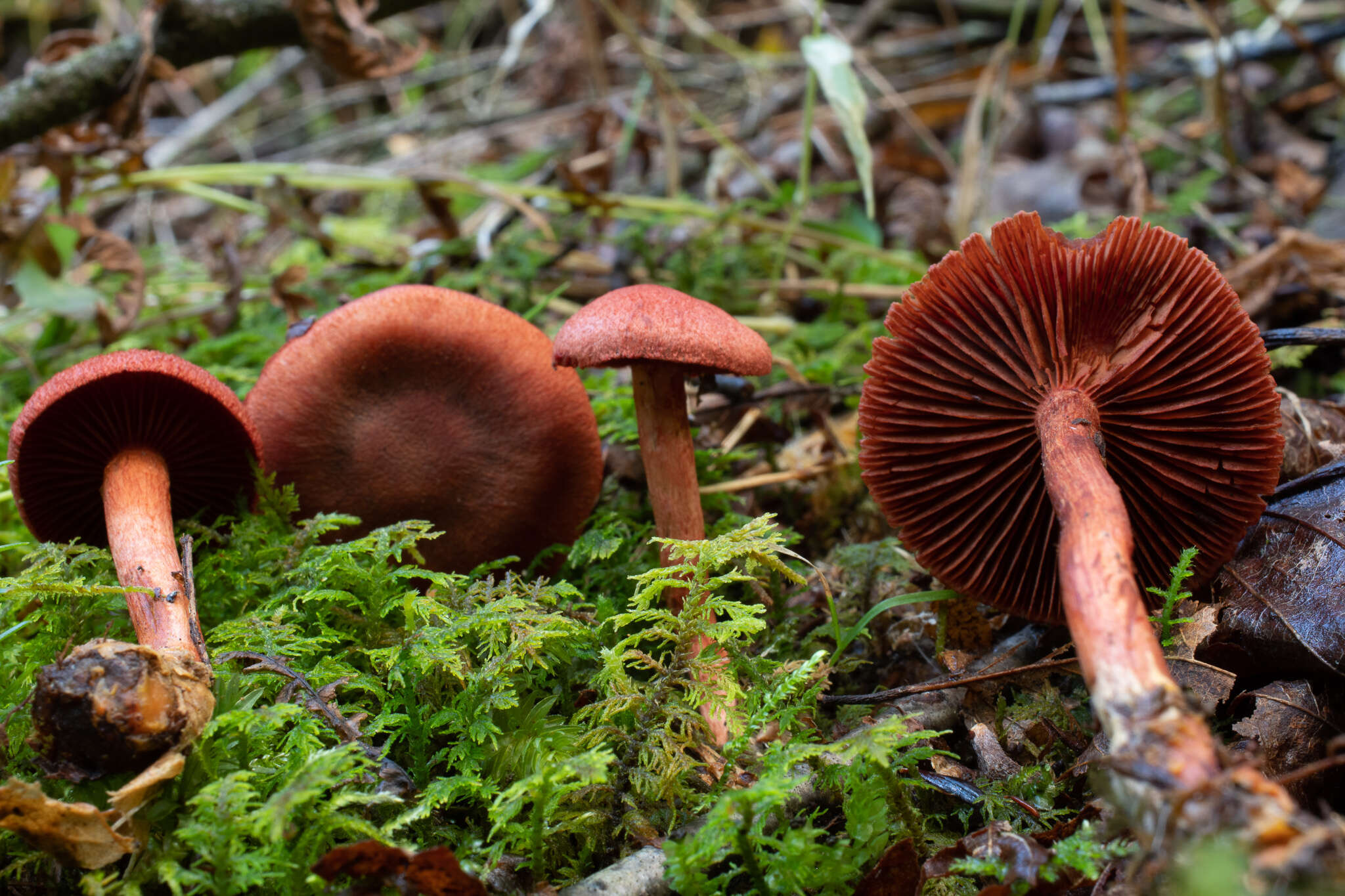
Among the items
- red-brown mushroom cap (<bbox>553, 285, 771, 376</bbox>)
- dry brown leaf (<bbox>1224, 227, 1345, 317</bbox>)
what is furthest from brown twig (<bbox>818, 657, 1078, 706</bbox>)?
dry brown leaf (<bbox>1224, 227, 1345, 317</bbox>)

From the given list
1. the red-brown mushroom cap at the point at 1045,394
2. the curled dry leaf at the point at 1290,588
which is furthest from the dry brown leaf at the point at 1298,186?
the red-brown mushroom cap at the point at 1045,394

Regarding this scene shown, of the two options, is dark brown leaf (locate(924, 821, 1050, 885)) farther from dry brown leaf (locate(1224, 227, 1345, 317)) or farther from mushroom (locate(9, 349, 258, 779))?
dry brown leaf (locate(1224, 227, 1345, 317))

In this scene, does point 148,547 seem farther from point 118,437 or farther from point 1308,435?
point 1308,435

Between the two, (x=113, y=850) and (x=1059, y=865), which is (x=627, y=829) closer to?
(x=1059, y=865)

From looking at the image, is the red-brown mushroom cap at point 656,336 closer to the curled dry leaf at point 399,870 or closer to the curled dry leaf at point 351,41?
the curled dry leaf at point 399,870

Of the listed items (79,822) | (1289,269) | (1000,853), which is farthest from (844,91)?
(79,822)

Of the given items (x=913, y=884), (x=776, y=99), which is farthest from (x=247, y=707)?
(x=776, y=99)
